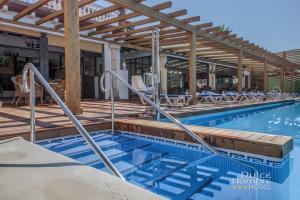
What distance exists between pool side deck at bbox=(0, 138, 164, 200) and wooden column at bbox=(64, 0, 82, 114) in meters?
3.08

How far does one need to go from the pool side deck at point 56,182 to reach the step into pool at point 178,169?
860 mm

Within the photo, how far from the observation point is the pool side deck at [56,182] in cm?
136

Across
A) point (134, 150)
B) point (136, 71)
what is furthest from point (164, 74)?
point (134, 150)

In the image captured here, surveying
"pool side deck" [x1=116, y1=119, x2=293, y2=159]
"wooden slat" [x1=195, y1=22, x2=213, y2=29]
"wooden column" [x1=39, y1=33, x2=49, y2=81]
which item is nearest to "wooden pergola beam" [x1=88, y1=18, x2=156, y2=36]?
"wooden column" [x1=39, y1=33, x2=49, y2=81]

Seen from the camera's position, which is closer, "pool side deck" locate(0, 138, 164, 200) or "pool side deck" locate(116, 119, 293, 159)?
"pool side deck" locate(0, 138, 164, 200)

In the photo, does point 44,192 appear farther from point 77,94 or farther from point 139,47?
point 139,47

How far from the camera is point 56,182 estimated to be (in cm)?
154

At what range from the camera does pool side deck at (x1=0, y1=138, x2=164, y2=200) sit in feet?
4.48

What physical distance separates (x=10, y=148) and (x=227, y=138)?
257cm

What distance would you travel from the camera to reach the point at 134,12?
724cm

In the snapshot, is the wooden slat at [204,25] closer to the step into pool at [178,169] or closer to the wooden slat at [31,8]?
the wooden slat at [31,8]

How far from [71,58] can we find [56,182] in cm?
393

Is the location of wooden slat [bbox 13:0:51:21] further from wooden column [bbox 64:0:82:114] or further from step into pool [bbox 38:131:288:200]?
step into pool [bbox 38:131:288:200]

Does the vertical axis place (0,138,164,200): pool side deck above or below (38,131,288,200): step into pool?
above
